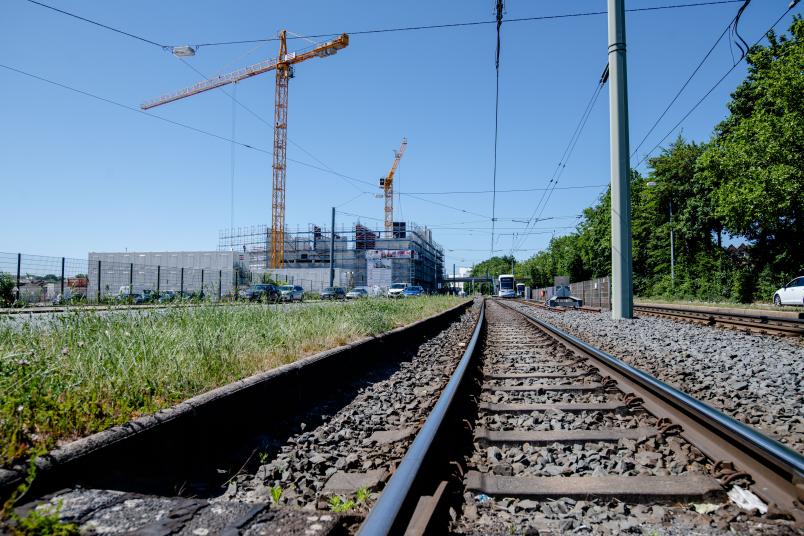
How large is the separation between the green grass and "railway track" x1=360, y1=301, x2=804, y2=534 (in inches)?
75.8

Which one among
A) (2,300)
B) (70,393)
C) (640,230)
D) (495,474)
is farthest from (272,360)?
(640,230)

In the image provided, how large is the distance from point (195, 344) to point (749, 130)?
124 ft

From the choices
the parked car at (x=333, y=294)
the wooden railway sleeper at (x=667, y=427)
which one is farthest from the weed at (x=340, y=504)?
the parked car at (x=333, y=294)

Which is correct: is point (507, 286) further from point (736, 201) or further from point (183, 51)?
point (183, 51)

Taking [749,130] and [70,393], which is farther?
[749,130]

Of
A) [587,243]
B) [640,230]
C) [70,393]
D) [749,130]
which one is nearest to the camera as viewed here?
[70,393]

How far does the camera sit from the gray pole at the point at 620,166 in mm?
14406

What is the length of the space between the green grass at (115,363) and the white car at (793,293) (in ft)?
96.1

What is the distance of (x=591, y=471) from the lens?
3.16m

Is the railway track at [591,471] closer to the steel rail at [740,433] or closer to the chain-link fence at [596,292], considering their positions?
the steel rail at [740,433]

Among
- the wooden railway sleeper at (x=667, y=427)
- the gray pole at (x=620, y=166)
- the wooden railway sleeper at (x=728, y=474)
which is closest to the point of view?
the wooden railway sleeper at (x=728, y=474)

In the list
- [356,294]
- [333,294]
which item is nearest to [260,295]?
[333,294]

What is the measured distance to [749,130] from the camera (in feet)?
106

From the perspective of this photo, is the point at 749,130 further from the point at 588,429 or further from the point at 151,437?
the point at 151,437
